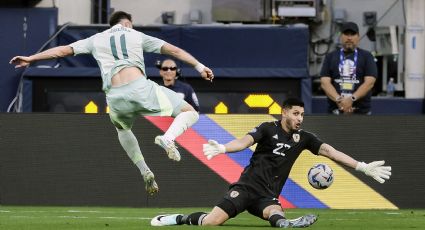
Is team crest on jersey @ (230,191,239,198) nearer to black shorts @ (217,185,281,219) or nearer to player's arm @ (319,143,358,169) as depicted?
black shorts @ (217,185,281,219)

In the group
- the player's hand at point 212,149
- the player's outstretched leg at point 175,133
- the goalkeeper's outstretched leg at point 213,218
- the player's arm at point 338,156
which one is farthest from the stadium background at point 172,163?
the player's hand at point 212,149

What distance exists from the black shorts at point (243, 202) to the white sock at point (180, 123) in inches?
38.1

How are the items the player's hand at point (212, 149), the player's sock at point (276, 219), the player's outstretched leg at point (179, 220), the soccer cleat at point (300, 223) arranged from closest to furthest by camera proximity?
the player's hand at point (212, 149), the soccer cleat at point (300, 223), the player's sock at point (276, 219), the player's outstretched leg at point (179, 220)

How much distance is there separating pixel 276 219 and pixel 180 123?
6.02ft

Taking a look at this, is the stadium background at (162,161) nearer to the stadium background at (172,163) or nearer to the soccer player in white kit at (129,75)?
the stadium background at (172,163)

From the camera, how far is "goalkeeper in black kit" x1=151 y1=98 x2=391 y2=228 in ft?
50.9

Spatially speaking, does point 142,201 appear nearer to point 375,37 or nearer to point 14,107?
point 14,107

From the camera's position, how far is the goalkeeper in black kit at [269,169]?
15.5 meters

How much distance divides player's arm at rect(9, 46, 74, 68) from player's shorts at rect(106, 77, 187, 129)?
698 mm

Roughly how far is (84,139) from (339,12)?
345 inches

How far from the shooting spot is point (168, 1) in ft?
93.1

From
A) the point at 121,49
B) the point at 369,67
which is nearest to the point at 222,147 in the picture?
the point at 121,49

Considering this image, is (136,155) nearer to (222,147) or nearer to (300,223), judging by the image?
(222,147)

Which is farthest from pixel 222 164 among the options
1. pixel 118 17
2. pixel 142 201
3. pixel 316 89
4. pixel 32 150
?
pixel 316 89
